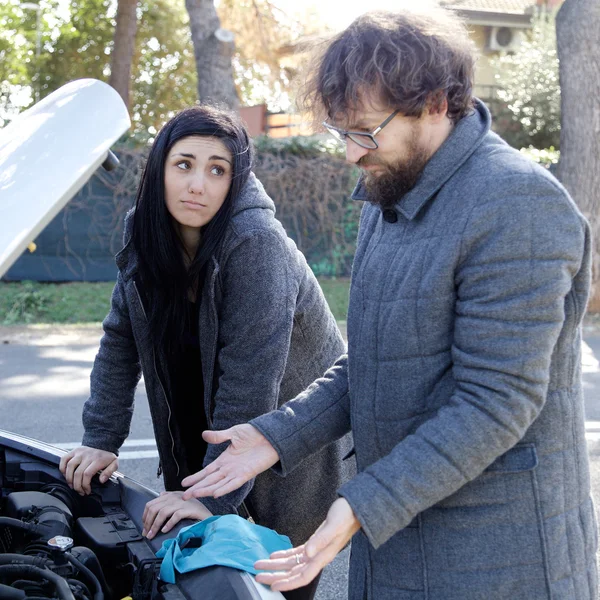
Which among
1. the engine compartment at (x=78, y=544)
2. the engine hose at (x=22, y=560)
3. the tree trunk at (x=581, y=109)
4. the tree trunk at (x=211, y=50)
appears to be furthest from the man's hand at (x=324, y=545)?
the tree trunk at (x=211, y=50)

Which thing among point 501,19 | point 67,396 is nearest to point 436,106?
point 67,396

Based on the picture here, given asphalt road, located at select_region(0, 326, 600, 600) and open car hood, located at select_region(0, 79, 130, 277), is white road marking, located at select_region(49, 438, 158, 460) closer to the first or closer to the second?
asphalt road, located at select_region(0, 326, 600, 600)

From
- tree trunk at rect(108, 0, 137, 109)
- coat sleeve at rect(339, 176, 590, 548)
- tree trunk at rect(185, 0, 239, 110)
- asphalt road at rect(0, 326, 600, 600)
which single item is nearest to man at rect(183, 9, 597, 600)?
coat sleeve at rect(339, 176, 590, 548)

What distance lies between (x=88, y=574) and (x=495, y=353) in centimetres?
100

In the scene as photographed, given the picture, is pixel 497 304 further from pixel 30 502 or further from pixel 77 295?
pixel 77 295

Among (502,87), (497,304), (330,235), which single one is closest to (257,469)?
(497,304)

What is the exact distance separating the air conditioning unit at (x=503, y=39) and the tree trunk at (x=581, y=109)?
14.9 meters

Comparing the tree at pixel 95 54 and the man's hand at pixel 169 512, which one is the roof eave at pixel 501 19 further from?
the man's hand at pixel 169 512

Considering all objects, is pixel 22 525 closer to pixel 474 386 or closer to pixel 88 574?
pixel 88 574

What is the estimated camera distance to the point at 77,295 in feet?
38.7

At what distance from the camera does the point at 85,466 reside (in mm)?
2352

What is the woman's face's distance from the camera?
233cm

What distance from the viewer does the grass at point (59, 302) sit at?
10711 mm

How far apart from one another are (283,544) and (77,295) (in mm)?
10393
